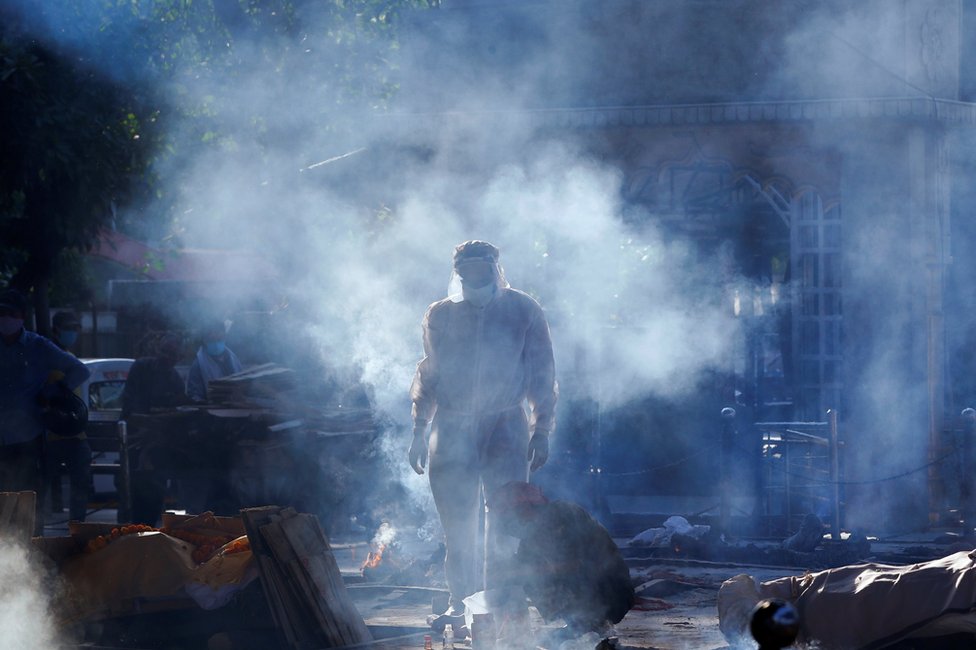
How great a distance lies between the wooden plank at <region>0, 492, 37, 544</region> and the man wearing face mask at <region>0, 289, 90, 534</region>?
9.15ft

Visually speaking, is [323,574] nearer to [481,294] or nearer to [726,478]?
[481,294]

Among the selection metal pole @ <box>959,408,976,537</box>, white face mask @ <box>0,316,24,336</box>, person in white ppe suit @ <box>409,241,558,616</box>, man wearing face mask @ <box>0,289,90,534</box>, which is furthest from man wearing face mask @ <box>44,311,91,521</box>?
metal pole @ <box>959,408,976,537</box>

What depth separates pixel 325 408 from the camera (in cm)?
1053

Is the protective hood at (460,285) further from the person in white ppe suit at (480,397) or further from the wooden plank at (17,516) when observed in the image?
the wooden plank at (17,516)

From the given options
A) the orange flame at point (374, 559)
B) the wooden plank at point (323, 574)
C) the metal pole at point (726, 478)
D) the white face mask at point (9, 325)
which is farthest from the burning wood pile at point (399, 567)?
the white face mask at point (9, 325)

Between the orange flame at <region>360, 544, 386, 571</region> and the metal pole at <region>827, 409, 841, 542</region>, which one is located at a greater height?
the metal pole at <region>827, 409, 841, 542</region>

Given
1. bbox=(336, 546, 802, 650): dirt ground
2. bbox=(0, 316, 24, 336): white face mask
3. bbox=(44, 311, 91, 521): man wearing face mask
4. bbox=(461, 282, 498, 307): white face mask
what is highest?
bbox=(461, 282, 498, 307): white face mask

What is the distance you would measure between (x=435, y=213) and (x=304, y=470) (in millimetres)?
3057

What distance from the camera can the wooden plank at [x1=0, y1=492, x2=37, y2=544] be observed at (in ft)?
19.3

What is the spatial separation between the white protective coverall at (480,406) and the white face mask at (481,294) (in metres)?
0.03

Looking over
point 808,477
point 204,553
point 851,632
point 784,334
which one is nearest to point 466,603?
point 204,553

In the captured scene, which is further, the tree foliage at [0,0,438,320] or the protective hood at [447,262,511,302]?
the tree foliage at [0,0,438,320]

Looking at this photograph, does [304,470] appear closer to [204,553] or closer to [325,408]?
[325,408]

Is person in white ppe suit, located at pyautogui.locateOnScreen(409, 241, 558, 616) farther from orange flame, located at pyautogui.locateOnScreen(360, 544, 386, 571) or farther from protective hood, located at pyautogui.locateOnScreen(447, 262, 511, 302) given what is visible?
orange flame, located at pyautogui.locateOnScreen(360, 544, 386, 571)
